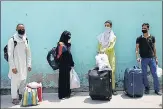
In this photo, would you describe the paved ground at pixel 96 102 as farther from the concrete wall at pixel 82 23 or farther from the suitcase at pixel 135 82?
the concrete wall at pixel 82 23

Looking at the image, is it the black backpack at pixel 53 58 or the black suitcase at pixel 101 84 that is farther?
the black backpack at pixel 53 58

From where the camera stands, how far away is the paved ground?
21.1 feet

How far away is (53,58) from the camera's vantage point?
7.18 m

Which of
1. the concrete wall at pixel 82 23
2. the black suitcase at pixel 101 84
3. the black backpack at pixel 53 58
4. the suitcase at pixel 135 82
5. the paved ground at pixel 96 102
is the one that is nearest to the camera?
the paved ground at pixel 96 102

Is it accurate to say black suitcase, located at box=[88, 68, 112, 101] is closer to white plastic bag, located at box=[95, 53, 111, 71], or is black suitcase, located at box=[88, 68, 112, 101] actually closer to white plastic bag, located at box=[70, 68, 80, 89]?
white plastic bag, located at box=[95, 53, 111, 71]

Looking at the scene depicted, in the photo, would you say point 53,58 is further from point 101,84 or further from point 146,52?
point 146,52

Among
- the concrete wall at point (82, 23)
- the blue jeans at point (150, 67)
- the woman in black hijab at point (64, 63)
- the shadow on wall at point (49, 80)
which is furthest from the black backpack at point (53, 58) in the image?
the blue jeans at point (150, 67)

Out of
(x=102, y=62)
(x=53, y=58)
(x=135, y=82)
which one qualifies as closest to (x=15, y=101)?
(x=53, y=58)

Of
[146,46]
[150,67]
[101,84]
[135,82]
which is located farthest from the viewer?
[150,67]

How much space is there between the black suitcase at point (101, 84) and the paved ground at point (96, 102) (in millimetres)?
143

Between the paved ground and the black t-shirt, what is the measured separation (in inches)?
35.9

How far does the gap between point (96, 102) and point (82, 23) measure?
1.97 metres

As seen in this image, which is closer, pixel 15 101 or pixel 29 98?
pixel 29 98

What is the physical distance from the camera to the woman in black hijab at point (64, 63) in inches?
273
